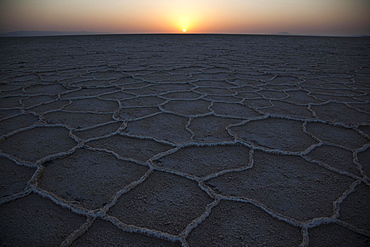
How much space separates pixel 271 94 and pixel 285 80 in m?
0.74

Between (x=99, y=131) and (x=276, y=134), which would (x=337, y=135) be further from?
(x=99, y=131)

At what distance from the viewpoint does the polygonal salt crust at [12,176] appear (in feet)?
3.11

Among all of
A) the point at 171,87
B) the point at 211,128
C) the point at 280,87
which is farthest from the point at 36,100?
the point at 280,87

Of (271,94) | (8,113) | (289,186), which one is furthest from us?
(271,94)

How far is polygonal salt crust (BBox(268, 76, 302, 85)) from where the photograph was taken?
107 inches

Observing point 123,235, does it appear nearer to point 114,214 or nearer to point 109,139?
point 114,214

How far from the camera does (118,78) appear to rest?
114 inches

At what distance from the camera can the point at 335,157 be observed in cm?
119

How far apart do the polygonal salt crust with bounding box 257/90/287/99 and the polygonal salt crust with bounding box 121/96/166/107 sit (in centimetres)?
93

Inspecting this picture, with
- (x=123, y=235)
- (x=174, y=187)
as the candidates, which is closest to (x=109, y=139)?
(x=174, y=187)

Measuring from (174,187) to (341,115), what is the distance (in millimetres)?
1413

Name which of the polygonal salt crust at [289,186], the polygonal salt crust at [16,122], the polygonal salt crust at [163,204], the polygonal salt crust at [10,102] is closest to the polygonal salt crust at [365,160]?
the polygonal salt crust at [289,186]

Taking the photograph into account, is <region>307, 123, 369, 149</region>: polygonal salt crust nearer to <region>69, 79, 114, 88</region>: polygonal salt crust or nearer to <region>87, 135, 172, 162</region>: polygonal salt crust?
<region>87, 135, 172, 162</region>: polygonal salt crust

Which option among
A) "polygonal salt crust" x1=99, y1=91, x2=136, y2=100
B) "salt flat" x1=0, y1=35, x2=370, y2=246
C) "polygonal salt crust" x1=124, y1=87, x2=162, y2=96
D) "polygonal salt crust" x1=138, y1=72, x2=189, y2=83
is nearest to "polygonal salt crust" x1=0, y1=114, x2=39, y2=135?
"salt flat" x1=0, y1=35, x2=370, y2=246
